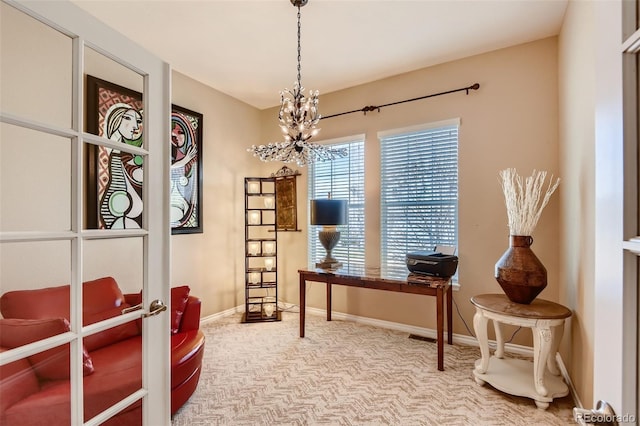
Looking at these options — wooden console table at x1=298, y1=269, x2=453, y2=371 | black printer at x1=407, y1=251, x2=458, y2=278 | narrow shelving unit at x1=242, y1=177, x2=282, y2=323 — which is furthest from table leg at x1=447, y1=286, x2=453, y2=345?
narrow shelving unit at x1=242, y1=177, x2=282, y2=323

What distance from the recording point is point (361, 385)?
7.34ft

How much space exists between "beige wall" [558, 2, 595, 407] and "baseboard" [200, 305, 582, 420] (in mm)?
113

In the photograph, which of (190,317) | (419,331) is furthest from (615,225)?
(419,331)

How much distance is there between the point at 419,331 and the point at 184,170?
3.20m

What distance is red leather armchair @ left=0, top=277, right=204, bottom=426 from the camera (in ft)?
2.87

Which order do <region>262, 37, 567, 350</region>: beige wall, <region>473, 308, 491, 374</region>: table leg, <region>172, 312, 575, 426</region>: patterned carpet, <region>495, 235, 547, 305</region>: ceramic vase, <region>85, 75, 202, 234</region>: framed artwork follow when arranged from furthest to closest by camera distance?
<region>262, 37, 567, 350</region>: beige wall → <region>473, 308, 491, 374</region>: table leg → <region>495, 235, 547, 305</region>: ceramic vase → <region>172, 312, 575, 426</region>: patterned carpet → <region>85, 75, 202, 234</region>: framed artwork

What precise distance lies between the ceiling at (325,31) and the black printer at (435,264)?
201cm

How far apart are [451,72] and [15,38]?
10.8 feet

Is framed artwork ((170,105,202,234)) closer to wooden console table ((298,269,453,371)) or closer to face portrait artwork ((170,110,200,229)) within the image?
face portrait artwork ((170,110,200,229))

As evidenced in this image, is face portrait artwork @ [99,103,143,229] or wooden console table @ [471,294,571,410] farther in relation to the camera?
wooden console table @ [471,294,571,410]

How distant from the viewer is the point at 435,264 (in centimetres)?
263

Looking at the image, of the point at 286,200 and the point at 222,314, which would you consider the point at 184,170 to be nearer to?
the point at 286,200

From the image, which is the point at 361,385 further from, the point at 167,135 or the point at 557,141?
the point at 557,141

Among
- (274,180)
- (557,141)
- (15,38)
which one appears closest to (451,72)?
(557,141)
